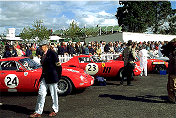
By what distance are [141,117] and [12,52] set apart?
24.4ft

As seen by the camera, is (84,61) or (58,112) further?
(84,61)

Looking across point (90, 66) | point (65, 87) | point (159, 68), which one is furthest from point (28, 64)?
point (159, 68)

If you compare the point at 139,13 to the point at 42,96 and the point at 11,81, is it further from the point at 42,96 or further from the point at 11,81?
the point at 42,96

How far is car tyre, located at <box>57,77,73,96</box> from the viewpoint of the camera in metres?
6.88

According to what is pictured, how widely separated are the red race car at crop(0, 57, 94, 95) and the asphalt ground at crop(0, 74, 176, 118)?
32cm

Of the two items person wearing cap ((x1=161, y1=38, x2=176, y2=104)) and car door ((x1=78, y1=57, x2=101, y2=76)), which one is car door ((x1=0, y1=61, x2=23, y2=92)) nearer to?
car door ((x1=78, y1=57, x2=101, y2=76))

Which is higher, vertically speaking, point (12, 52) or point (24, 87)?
point (12, 52)

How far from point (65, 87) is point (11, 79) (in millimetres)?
A: 1889

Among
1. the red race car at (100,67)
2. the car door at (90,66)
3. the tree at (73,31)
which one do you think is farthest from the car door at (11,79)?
the tree at (73,31)

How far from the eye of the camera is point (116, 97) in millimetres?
6539

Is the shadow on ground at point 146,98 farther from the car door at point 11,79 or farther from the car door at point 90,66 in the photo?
the car door at point 90,66

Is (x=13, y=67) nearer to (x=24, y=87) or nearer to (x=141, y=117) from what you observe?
(x=24, y=87)

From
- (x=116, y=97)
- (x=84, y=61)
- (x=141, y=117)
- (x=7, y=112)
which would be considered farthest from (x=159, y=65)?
(x=7, y=112)

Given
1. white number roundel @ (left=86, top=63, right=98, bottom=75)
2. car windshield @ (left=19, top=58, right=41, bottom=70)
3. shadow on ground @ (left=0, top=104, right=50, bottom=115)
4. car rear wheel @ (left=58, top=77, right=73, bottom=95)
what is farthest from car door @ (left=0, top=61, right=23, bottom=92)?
white number roundel @ (left=86, top=63, right=98, bottom=75)
